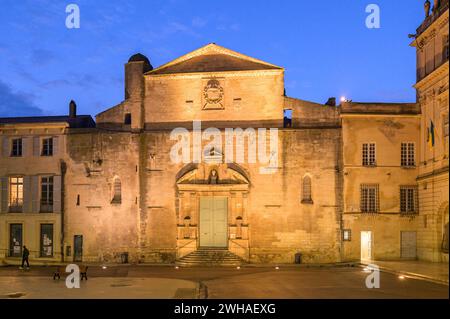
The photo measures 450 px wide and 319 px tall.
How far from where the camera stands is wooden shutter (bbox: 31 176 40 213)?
3709 centimetres

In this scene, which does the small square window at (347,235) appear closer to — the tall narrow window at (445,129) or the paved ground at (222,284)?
the paved ground at (222,284)

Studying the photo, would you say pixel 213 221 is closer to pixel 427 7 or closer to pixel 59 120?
pixel 59 120

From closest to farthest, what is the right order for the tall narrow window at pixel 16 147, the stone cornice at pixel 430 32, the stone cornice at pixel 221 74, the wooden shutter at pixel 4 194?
the stone cornice at pixel 430 32
the stone cornice at pixel 221 74
the wooden shutter at pixel 4 194
the tall narrow window at pixel 16 147

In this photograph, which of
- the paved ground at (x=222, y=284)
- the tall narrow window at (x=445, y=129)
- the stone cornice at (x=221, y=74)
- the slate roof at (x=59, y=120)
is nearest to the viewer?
the paved ground at (x=222, y=284)

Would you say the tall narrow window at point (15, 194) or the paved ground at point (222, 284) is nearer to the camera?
the paved ground at point (222, 284)

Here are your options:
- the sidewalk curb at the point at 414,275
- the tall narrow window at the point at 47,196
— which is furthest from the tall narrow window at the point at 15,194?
the sidewalk curb at the point at 414,275

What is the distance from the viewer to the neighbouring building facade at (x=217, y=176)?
34.8 metres

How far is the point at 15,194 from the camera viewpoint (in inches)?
1483

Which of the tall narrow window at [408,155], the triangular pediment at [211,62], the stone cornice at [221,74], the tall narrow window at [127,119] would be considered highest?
the triangular pediment at [211,62]

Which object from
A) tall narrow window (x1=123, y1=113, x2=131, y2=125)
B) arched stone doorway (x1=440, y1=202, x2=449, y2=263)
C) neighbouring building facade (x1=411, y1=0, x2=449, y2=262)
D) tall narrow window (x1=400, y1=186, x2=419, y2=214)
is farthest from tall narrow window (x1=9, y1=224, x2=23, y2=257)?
arched stone doorway (x1=440, y1=202, x2=449, y2=263)

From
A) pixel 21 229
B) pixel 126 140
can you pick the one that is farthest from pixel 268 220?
pixel 21 229

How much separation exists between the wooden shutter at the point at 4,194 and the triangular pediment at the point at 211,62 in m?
11.2

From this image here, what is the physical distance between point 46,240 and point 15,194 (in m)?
3.48

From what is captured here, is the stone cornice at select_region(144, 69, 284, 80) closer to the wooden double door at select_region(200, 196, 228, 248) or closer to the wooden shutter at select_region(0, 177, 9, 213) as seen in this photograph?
the wooden double door at select_region(200, 196, 228, 248)
